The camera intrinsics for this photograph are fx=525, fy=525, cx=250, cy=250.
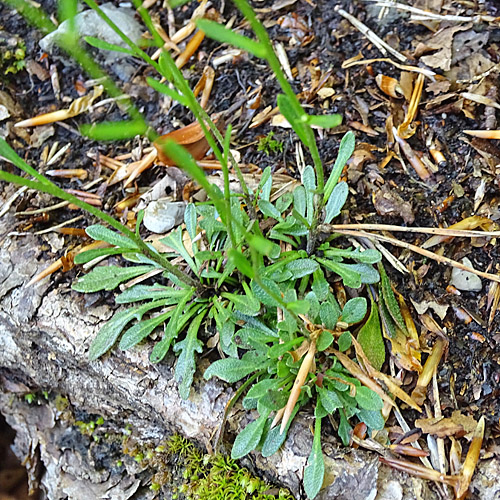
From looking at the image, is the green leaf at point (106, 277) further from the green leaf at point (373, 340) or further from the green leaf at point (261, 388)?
the green leaf at point (373, 340)

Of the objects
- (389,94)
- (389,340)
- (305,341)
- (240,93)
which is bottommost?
(389,340)

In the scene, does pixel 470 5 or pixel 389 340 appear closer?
pixel 389 340

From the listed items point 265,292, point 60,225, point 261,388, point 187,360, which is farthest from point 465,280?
point 60,225

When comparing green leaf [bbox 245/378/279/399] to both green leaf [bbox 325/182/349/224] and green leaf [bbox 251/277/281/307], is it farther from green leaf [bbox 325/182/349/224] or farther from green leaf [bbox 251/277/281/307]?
green leaf [bbox 325/182/349/224]

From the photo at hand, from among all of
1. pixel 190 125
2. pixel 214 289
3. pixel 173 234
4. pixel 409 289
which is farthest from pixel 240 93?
pixel 409 289

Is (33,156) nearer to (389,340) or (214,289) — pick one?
(214,289)

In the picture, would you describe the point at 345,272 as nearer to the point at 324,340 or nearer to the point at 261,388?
the point at 324,340
